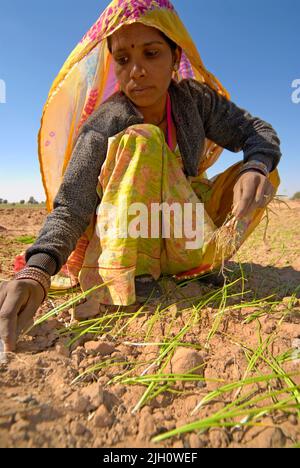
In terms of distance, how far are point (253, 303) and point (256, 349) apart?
13.1 inches

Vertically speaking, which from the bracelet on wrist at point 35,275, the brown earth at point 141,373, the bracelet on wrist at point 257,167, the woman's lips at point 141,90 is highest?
the woman's lips at point 141,90

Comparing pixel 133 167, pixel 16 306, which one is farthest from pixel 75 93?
pixel 16 306

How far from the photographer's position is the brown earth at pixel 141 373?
66 centimetres

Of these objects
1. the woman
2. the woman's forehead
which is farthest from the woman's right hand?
the woman's forehead

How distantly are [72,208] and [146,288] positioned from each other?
44cm

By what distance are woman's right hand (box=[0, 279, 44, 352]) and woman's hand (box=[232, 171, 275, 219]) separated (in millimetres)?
753

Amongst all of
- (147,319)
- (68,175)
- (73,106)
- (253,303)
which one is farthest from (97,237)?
(73,106)

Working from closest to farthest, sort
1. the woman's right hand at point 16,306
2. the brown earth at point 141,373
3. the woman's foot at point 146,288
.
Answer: the brown earth at point 141,373 → the woman's right hand at point 16,306 → the woman's foot at point 146,288

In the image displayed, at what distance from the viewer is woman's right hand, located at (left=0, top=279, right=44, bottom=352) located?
0.92 metres

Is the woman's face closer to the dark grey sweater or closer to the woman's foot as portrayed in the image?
the dark grey sweater

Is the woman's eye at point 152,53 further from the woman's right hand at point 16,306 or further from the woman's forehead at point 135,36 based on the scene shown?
the woman's right hand at point 16,306

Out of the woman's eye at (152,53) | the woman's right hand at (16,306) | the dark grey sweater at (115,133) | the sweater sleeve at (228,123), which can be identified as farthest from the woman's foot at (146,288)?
the woman's eye at (152,53)

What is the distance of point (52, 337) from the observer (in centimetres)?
103

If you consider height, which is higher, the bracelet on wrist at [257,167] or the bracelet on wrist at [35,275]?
the bracelet on wrist at [257,167]
